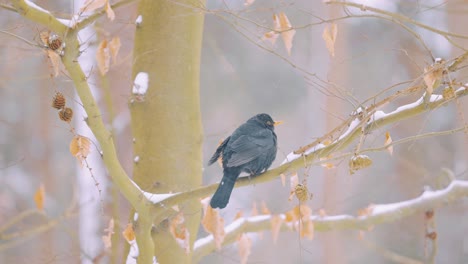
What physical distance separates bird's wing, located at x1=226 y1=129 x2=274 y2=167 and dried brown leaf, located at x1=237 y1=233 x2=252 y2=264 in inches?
20.7

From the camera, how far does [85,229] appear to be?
9.74 meters

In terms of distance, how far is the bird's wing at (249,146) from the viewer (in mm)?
4605

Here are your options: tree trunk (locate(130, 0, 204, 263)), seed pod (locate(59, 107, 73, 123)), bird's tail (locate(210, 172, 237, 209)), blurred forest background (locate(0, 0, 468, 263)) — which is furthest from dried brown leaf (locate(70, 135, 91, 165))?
blurred forest background (locate(0, 0, 468, 263))

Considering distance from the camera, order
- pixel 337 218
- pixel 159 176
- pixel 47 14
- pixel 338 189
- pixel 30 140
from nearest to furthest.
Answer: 1. pixel 47 14
2. pixel 159 176
3. pixel 337 218
4. pixel 338 189
5. pixel 30 140

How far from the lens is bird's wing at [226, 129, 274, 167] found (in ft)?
15.1

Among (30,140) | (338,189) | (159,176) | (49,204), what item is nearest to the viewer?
(159,176)

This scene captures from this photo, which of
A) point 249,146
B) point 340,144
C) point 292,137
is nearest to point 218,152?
point 249,146

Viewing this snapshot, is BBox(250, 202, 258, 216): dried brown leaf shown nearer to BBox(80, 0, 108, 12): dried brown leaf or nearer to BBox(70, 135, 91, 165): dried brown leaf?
BBox(70, 135, 91, 165): dried brown leaf

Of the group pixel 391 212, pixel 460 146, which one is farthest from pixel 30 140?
pixel 391 212

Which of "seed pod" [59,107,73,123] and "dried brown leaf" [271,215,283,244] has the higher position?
"seed pod" [59,107,73,123]

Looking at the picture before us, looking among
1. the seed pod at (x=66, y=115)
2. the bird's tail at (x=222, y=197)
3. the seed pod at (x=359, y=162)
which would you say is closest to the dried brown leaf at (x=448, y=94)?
the seed pod at (x=359, y=162)

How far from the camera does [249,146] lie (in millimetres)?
4824

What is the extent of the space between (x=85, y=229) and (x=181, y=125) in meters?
5.77

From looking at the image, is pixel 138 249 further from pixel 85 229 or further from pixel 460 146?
pixel 460 146
